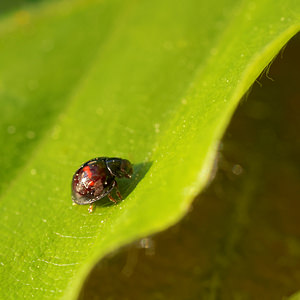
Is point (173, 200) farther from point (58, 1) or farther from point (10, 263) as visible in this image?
point (58, 1)

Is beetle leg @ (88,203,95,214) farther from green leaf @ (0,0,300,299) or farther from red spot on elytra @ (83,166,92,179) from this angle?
red spot on elytra @ (83,166,92,179)

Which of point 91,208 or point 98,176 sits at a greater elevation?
point 91,208

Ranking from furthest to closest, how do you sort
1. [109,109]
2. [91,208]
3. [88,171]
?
[109,109], [88,171], [91,208]

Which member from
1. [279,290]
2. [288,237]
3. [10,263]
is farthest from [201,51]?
[10,263]

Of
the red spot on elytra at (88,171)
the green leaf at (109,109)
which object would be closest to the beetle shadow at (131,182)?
the green leaf at (109,109)

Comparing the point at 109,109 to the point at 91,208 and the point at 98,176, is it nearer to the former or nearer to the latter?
the point at 98,176

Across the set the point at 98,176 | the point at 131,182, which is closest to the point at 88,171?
the point at 98,176

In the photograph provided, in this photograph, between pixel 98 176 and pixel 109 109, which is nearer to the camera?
pixel 98 176

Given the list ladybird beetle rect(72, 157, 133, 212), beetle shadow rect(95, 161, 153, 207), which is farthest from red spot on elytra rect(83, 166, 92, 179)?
beetle shadow rect(95, 161, 153, 207)

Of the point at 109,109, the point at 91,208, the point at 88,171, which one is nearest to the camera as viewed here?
the point at 91,208
